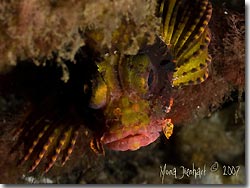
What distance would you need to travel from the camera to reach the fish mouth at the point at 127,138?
2094 millimetres

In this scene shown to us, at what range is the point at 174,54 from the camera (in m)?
2.53

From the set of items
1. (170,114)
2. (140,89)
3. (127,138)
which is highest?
(140,89)

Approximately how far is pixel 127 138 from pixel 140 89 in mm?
301

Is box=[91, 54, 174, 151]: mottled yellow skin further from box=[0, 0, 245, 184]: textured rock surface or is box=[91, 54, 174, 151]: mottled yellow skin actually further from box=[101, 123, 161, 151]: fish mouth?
box=[0, 0, 245, 184]: textured rock surface

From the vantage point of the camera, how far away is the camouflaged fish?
2154 millimetres

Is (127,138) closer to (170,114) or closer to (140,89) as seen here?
(140,89)

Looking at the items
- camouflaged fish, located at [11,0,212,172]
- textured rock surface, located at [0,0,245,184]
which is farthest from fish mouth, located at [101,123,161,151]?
textured rock surface, located at [0,0,245,184]

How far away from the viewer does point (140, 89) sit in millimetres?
2217

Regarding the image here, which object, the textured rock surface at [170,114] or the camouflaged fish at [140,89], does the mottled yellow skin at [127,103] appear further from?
the textured rock surface at [170,114]

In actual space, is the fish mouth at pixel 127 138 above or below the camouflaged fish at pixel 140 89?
below

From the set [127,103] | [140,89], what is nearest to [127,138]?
[127,103]

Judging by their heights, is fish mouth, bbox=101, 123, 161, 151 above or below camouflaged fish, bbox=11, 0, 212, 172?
below

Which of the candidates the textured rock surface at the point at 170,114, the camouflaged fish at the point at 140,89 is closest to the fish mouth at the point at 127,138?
the camouflaged fish at the point at 140,89

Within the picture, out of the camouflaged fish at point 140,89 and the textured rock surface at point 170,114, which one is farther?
the camouflaged fish at point 140,89
